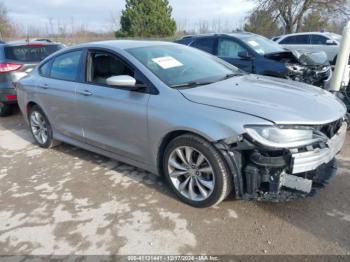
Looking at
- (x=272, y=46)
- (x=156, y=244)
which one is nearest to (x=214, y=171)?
(x=156, y=244)

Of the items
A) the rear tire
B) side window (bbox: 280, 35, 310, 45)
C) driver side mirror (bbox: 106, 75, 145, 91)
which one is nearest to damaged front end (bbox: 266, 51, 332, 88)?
driver side mirror (bbox: 106, 75, 145, 91)

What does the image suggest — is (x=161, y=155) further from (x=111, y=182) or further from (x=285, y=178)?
(x=285, y=178)

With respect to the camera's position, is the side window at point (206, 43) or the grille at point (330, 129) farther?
the side window at point (206, 43)

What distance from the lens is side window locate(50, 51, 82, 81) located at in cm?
434

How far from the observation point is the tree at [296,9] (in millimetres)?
26250

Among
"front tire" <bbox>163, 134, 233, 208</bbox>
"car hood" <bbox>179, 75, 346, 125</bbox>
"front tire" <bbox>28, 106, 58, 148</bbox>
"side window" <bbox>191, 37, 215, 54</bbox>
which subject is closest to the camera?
"car hood" <bbox>179, 75, 346, 125</bbox>

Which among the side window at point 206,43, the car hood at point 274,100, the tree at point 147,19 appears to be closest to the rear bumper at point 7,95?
the side window at point 206,43

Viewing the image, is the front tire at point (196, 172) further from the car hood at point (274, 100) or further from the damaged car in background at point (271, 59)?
the damaged car in background at point (271, 59)

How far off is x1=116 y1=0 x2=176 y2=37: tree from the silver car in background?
27.5 metres

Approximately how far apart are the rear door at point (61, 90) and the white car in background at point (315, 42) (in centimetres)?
1070

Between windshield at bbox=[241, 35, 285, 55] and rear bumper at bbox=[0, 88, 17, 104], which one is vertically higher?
windshield at bbox=[241, 35, 285, 55]

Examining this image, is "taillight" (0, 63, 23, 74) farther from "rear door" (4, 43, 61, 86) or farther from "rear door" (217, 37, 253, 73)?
"rear door" (217, 37, 253, 73)

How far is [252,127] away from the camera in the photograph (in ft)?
9.10

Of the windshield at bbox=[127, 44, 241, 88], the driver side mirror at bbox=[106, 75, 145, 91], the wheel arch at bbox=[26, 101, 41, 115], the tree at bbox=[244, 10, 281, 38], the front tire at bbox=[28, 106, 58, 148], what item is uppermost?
the tree at bbox=[244, 10, 281, 38]
